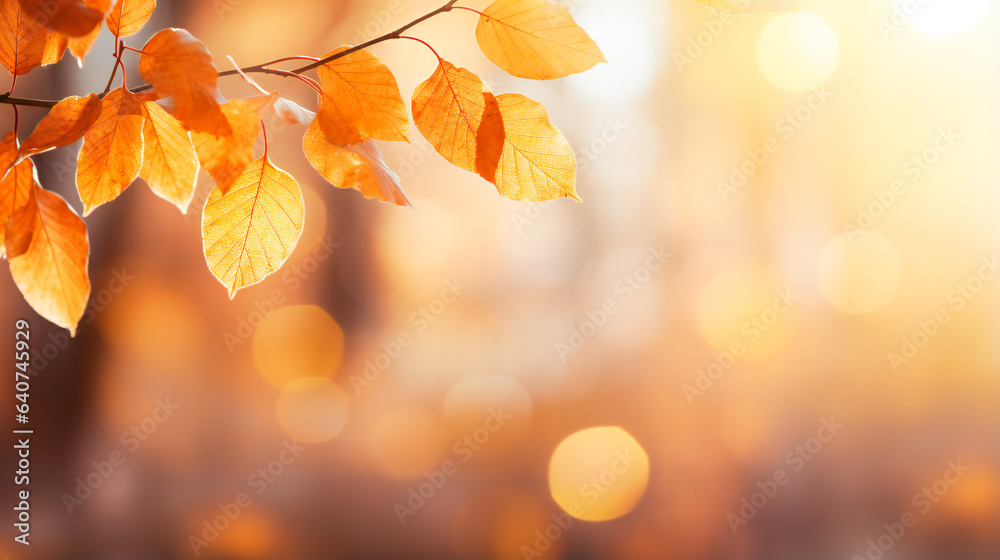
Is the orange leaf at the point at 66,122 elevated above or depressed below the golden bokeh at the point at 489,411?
above

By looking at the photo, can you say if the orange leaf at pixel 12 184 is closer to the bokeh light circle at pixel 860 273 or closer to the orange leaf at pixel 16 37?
the orange leaf at pixel 16 37

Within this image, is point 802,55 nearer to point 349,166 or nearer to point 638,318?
point 638,318

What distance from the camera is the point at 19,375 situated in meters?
1.27

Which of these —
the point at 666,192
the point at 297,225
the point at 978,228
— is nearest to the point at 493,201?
the point at 666,192

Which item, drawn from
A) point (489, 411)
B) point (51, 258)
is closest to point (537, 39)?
point (51, 258)

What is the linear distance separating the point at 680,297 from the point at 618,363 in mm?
230

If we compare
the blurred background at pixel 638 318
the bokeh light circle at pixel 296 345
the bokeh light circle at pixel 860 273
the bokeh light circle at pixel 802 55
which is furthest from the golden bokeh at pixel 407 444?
the bokeh light circle at pixel 802 55

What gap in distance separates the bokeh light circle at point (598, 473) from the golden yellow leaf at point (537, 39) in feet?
4.58

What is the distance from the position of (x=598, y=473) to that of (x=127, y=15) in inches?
57.8

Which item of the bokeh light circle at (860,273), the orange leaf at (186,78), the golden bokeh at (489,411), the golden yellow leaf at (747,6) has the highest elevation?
the golden yellow leaf at (747,6)

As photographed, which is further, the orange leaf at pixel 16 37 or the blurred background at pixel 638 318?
the blurred background at pixel 638 318

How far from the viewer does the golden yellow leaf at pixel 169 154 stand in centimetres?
17

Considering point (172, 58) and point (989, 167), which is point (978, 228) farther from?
point (172, 58)

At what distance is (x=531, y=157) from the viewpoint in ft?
0.55
